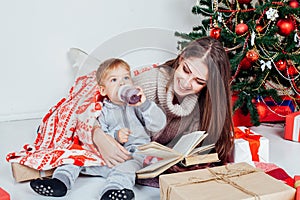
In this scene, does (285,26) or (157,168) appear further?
(285,26)

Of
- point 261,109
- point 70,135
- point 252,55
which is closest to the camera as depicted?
point 70,135

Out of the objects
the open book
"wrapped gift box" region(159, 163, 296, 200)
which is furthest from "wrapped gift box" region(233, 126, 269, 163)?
"wrapped gift box" region(159, 163, 296, 200)

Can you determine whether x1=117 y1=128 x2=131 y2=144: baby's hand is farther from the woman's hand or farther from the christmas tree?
the christmas tree

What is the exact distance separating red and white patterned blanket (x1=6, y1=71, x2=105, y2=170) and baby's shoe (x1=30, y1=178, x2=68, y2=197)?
0.09 m

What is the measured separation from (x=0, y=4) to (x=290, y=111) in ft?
4.10

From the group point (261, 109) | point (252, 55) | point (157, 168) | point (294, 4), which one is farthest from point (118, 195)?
point (294, 4)

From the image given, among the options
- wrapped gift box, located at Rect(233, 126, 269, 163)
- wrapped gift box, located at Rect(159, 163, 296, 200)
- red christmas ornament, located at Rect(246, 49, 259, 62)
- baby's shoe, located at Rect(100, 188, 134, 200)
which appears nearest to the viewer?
wrapped gift box, located at Rect(159, 163, 296, 200)

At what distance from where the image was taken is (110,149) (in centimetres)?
112

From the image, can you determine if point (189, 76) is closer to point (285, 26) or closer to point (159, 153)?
point (159, 153)

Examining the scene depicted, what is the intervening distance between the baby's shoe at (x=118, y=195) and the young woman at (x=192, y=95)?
0.12m

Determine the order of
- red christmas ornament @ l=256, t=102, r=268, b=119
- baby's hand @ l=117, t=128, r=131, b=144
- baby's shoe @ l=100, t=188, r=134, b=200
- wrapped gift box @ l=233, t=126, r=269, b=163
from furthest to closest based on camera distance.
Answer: red christmas ornament @ l=256, t=102, r=268, b=119 < wrapped gift box @ l=233, t=126, r=269, b=163 < baby's hand @ l=117, t=128, r=131, b=144 < baby's shoe @ l=100, t=188, r=134, b=200

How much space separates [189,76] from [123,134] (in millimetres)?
229

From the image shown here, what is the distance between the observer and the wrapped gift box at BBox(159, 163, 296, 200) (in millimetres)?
887

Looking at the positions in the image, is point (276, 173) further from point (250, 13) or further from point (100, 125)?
point (250, 13)
